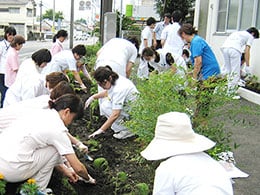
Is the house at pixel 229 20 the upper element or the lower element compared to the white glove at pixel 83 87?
upper

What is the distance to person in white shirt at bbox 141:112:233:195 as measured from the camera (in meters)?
1.93

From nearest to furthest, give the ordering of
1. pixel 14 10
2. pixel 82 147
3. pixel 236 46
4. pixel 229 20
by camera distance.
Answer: pixel 82 147 → pixel 236 46 → pixel 229 20 → pixel 14 10

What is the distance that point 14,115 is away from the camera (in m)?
3.66

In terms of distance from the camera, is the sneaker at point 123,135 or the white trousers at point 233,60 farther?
the white trousers at point 233,60

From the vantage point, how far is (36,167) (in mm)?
3092

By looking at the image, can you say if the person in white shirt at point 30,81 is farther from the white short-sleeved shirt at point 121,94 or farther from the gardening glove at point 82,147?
the gardening glove at point 82,147

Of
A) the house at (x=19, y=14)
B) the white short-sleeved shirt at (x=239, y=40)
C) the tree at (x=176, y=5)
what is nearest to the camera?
the white short-sleeved shirt at (x=239, y=40)

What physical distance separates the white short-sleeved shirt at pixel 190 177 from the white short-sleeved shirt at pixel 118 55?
13.8 ft

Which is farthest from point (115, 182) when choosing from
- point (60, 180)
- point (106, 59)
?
point (106, 59)

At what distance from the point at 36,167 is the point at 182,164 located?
154cm

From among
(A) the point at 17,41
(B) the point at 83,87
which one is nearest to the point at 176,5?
(B) the point at 83,87

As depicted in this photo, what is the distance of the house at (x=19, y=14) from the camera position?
69.4 meters

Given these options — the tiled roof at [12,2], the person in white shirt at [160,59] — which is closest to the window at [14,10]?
the tiled roof at [12,2]

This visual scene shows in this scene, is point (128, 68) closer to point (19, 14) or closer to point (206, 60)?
point (206, 60)
